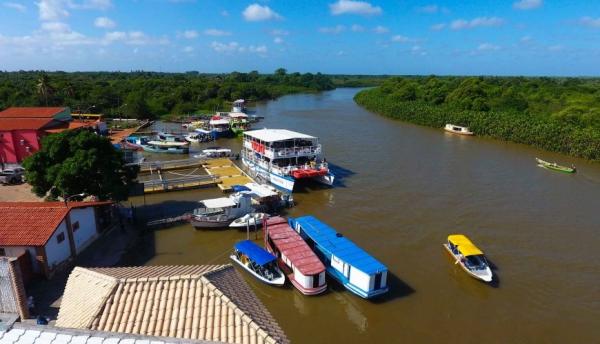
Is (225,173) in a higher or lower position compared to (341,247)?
lower

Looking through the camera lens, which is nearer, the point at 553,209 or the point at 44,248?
the point at 44,248

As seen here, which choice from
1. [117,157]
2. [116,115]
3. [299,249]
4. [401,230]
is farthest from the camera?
[116,115]

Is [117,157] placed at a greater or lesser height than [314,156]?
greater

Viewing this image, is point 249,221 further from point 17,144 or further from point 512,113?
point 512,113

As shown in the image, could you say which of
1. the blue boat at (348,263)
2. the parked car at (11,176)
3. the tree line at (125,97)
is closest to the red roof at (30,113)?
the parked car at (11,176)

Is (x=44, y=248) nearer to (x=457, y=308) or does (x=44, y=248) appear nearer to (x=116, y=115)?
(x=457, y=308)

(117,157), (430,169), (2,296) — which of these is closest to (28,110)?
(117,157)

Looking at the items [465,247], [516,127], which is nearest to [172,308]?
[465,247]
